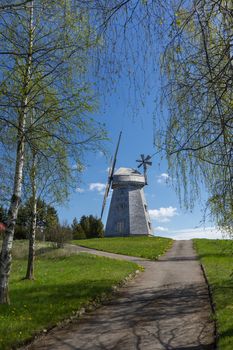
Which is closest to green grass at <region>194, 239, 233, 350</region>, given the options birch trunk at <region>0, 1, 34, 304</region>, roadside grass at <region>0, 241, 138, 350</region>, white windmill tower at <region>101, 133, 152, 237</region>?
roadside grass at <region>0, 241, 138, 350</region>

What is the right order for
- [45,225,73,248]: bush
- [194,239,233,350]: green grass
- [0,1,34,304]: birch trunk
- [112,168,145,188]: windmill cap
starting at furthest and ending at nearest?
1. [112,168,145,188]: windmill cap
2. [45,225,73,248]: bush
3. [0,1,34,304]: birch trunk
4. [194,239,233,350]: green grass

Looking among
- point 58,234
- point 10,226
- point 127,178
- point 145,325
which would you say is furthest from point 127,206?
point 145,325

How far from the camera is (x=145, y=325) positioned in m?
9.55

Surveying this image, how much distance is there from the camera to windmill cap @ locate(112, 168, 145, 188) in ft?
206

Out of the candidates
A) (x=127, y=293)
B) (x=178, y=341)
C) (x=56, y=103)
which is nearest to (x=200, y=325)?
(x=178, y=341)

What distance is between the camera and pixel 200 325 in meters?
9.42

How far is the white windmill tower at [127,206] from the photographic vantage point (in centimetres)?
6041

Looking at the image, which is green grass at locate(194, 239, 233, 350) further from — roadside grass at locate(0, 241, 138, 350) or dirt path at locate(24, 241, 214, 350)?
roadside grass at locate(0, 241, 138, 350)

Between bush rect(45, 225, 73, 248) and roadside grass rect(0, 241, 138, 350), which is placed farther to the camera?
bush rect(45, 225, 73, 248)

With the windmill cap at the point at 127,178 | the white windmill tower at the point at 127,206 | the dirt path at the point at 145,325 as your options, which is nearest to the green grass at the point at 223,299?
the dirt path at the point at 145,325

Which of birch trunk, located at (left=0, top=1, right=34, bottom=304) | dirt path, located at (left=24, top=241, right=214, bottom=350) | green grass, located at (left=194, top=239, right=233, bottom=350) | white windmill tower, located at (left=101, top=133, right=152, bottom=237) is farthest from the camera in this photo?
white windmill tower, located at (left=101, top=133, right=152, bottom=237)

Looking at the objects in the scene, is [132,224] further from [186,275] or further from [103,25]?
[103,25]

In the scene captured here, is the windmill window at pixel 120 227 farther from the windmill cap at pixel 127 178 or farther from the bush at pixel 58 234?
the bush at pixel 58 234

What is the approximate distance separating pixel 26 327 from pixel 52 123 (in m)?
4.86
